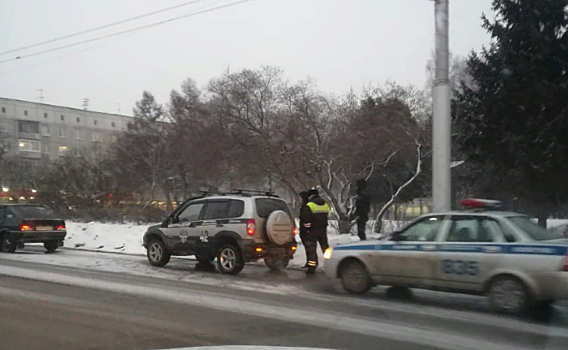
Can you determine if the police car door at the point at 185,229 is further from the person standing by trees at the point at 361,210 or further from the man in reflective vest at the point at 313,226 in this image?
the person standing by trees at the point at 361,210

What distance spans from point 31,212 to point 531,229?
16.1 m

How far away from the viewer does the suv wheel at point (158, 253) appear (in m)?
15.2

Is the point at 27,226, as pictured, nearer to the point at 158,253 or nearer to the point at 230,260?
the point at 158,253

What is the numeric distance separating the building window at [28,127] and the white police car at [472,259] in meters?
77.4

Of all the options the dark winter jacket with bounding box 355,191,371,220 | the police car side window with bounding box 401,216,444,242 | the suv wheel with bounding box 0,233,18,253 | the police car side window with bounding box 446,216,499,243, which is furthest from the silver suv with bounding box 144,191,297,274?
the suv wheel with bounding box 0,233,18,253

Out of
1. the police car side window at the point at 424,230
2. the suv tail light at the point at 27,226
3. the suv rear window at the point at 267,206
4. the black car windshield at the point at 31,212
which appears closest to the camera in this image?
the police car side window at the point at 424,230

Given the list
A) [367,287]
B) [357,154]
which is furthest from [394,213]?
[367,287]

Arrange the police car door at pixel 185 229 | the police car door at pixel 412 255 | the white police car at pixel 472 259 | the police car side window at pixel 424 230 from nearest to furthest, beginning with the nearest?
the white police car at pixel 472 259 < the police car door at pixel 412 255 < the police car side window at pixel 424 230 < the police car door at pixel 185 229

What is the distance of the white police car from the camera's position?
28.2 ft

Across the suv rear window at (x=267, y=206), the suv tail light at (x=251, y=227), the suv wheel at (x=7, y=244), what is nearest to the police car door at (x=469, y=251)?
the suv tail light at (x=251, y=227)

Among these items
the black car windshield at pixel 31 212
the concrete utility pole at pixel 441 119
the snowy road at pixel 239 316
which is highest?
the concrete utility pole at pixel 441 119

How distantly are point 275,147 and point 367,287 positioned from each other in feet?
46.3

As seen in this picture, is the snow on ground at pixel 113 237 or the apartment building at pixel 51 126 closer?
the snow on ground at pixel 113 237

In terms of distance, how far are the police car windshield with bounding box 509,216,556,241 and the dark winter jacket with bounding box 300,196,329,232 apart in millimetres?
5342
